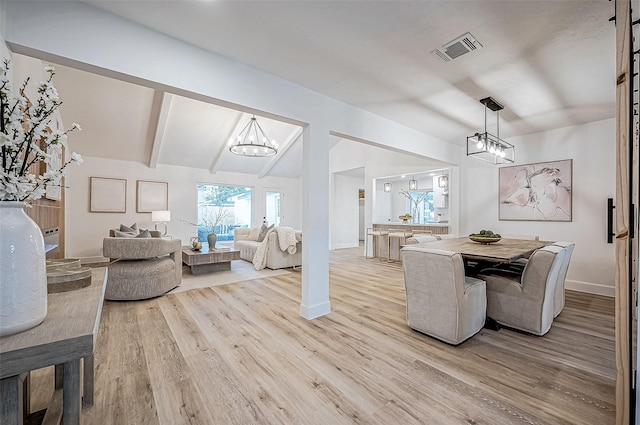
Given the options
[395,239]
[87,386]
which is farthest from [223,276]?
[395,239]

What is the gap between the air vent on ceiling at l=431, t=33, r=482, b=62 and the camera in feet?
7.20

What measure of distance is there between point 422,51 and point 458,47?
0.29m

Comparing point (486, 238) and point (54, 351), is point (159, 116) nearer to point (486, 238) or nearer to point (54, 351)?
point (54, 351)

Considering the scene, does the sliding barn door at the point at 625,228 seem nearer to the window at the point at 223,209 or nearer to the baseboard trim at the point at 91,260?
the window at the point at 223,209

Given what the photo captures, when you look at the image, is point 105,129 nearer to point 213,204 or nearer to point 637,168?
point 213,204

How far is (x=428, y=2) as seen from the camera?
1.82 m

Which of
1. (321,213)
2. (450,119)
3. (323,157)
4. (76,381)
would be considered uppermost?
(450,119)

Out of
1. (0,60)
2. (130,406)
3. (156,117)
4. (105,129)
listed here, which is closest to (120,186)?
(105,129)

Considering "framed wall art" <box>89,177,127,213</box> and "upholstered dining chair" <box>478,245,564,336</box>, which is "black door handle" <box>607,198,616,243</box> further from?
"framed wall art" <box>89,177,127,213</box>

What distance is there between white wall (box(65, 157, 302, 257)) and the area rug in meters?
2.63

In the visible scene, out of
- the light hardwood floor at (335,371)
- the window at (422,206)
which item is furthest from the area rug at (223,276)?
the window at (422,206)

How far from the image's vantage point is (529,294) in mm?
2594

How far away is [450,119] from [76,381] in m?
4.61

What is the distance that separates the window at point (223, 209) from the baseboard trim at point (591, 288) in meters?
7.82
